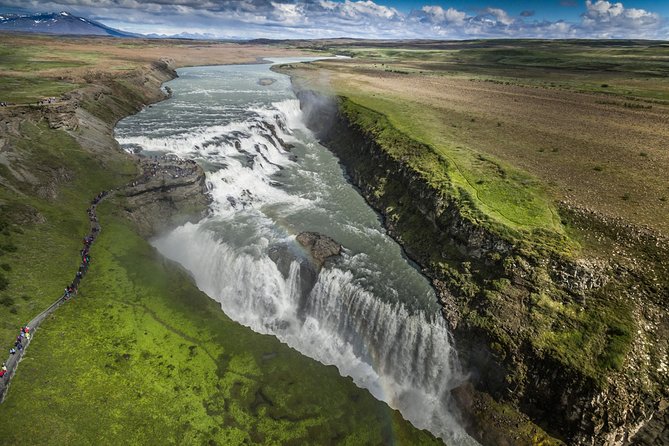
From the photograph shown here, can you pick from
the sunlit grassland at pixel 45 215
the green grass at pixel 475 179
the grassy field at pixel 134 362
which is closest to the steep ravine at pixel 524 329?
the green grass at pixel 475 179

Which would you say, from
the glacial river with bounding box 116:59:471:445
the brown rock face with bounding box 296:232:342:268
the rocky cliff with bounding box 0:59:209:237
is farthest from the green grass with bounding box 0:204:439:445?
the rocky cliff with bounding box 0:59:209:237

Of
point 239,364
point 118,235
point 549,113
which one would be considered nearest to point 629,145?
point 549,113

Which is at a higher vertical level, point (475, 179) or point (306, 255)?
point (475, 179)

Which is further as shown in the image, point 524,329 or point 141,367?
point 524,329

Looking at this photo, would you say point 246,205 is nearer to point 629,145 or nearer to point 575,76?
point 629,145

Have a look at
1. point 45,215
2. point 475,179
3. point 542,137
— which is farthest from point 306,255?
point 542,137

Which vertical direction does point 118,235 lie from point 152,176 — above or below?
below

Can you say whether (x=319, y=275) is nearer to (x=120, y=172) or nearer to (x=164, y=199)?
(x=164, y=199)
